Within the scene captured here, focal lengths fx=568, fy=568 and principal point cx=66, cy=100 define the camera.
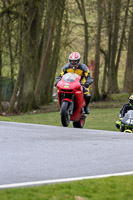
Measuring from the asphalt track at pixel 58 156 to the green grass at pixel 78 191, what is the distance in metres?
0.29

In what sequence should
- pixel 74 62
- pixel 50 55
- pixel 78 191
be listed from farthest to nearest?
pixel 50 55 → pixel 74 62 → pixel 78 191

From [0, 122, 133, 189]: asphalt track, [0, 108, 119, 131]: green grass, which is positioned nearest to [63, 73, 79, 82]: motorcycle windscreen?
[0, 122, 133, 189]: asphalt track

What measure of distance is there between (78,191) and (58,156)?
2435mm

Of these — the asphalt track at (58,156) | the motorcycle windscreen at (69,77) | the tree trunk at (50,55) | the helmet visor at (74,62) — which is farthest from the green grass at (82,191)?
the tree trunk at (50,55)

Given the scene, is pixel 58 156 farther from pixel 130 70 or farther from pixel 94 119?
pixel 130 70

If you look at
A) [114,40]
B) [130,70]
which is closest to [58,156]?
[130,70]

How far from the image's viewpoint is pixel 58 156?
808 centimetres

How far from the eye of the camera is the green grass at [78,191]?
5.33 metres

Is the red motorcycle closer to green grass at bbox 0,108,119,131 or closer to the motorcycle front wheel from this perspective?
the motorcycle front wheel

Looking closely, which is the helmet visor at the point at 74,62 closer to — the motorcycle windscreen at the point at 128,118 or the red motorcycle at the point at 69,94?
the red motorcycle at the point at 69,94

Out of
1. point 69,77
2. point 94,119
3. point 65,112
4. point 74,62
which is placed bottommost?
point 94,119

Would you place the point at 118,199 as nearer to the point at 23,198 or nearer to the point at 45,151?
the point at 23,198

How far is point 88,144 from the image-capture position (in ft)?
31.5

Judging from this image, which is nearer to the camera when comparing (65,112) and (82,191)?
(82,191)
